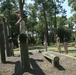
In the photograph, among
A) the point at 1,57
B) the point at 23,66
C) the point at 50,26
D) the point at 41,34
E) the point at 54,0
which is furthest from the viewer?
the point at 50,26

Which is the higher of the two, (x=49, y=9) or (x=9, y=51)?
(x=49, y=9)

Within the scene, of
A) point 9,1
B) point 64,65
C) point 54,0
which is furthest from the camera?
point 54,0

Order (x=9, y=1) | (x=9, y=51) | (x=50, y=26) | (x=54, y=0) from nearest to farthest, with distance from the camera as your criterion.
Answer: (x=9, y=51)
(x=9, y=1)
(x=54, y=0)
(x=50, y=26)

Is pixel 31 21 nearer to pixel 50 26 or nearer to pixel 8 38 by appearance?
pixel 50 26

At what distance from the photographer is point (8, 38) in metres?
21.8

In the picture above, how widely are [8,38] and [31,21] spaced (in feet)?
185

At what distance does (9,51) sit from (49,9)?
41.7 m

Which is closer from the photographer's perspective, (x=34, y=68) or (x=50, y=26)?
(x=34, y=68)

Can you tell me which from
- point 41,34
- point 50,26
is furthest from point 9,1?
point 50,26

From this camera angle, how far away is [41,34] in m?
75.8

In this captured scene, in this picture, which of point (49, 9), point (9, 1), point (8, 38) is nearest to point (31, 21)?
point (49, 9)

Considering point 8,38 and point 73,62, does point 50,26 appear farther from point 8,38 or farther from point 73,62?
point 73,62

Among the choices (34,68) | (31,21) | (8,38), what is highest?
(31,21)

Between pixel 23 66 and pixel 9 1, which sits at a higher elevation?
pixel 9 1
